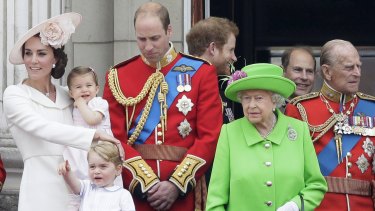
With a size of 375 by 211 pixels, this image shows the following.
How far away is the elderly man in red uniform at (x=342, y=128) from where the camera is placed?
8664mm

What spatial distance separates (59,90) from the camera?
870 centimetres

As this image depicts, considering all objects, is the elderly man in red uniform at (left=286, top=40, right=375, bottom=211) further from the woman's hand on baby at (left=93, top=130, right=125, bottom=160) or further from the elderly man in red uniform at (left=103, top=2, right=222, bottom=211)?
the woman's hand on baby at (left=93, top=130, right=125, bottom=160)

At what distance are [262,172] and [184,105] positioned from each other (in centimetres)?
80

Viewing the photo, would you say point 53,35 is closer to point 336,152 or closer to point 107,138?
point 107,138

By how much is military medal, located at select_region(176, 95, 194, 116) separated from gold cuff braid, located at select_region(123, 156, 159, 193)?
0.39 meters

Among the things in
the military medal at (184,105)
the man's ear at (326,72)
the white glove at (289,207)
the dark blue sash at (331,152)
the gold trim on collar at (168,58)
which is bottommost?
the white glove at (289,207)

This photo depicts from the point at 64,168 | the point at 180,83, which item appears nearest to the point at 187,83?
the point at 180,83

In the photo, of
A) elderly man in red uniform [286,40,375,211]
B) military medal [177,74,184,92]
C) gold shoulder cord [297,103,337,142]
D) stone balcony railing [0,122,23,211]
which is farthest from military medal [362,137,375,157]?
stone balcony railing [0,122,23,211]

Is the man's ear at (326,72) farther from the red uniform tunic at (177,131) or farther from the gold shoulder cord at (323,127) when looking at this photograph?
the red uniform tunic at (177,131)

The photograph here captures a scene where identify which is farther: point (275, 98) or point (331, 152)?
point (331, 152)

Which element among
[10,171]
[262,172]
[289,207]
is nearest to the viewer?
[289,207]

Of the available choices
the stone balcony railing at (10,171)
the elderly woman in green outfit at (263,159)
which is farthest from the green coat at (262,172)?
the stone balcony railing at (10,171)

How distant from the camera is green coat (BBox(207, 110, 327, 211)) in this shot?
26.5 ft

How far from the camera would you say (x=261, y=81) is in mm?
8086
